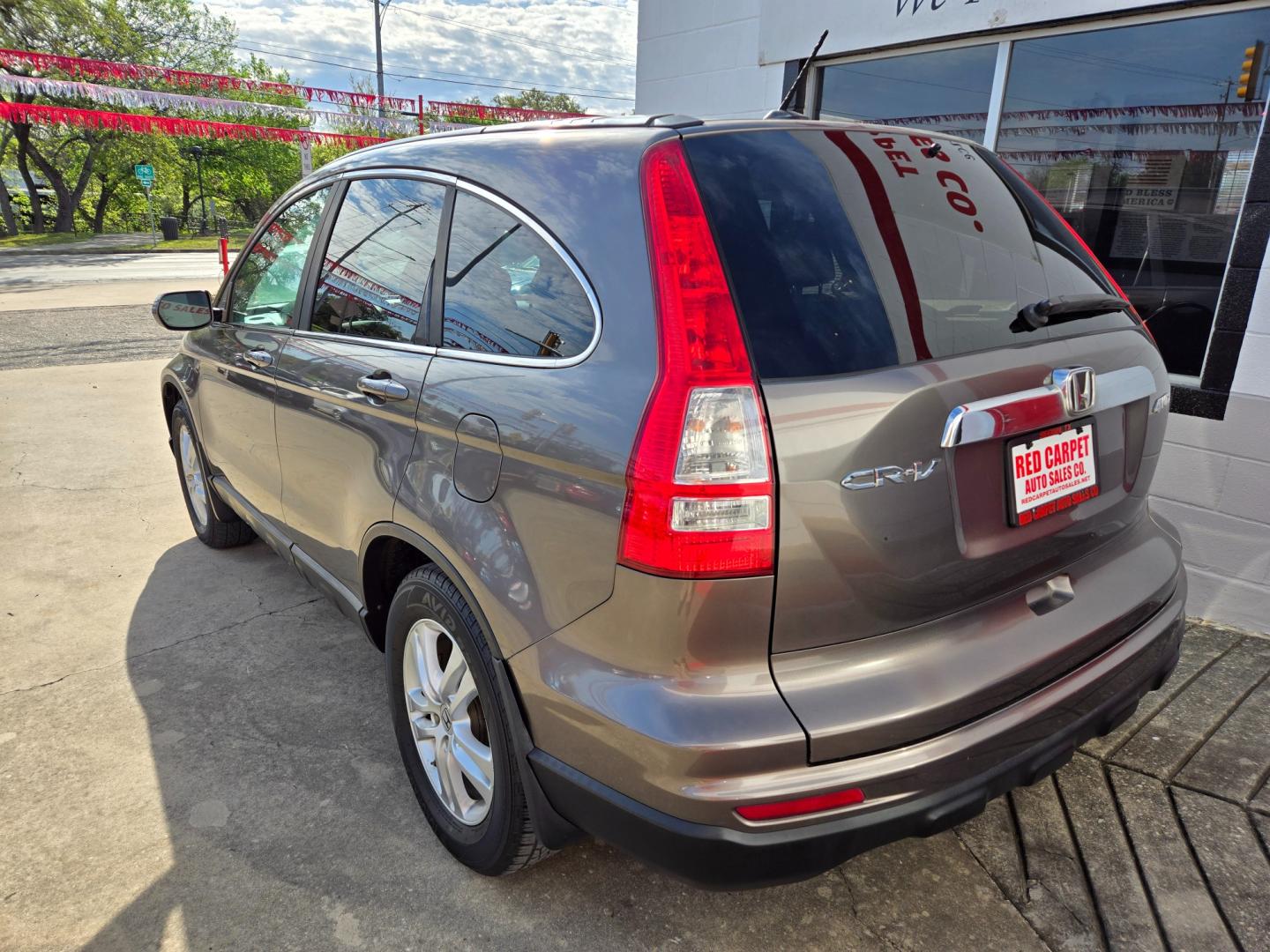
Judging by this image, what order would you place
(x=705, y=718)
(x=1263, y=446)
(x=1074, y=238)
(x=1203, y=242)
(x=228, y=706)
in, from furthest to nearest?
(x=1203, y=242)
(x=1263, y=446)
(x=228, y=706)
(x=1074, y=238)
(x=705, y=718)

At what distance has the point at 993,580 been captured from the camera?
177 cm

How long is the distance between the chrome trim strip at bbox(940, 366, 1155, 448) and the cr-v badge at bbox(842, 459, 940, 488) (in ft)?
0.21

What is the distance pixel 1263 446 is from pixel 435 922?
3.64m

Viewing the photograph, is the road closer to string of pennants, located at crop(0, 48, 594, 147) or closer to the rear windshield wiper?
string of pennants, located at crop(0, 48, 594, 147)

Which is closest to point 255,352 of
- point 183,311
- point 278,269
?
point 278,269

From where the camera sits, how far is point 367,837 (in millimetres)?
2371

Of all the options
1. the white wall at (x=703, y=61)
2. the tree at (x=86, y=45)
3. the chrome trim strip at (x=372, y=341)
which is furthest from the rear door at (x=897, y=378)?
the tree at (x=86, y=45)

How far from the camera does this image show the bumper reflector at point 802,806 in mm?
1516

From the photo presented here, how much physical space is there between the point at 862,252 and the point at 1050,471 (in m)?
0.62

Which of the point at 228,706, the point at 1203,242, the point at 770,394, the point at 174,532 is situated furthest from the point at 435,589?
the point at 1203,242

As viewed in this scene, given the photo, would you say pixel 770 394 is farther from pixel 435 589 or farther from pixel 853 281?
pixel 435 589

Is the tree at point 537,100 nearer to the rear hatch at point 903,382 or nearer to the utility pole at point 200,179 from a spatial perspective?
the utility pole at point 200,179

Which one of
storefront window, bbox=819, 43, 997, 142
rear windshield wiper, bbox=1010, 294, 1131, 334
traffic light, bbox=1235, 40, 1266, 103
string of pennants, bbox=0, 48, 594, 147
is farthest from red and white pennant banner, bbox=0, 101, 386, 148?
rear windshield wiper, bbox=1010, 294, 1131, 334

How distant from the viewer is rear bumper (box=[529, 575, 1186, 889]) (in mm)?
1538
